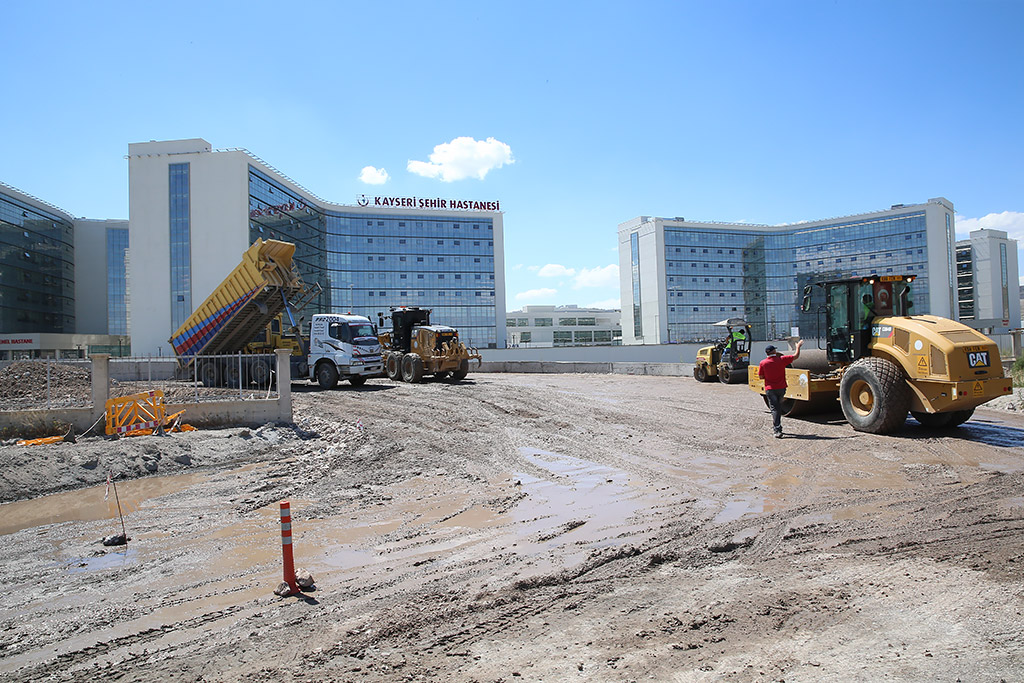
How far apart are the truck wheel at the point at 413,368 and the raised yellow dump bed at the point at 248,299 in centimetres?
478

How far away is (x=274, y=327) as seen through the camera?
23234 mm

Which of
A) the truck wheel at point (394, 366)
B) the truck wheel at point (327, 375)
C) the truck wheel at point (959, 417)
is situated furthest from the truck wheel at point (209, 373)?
the truck wheel at point (959, 417)

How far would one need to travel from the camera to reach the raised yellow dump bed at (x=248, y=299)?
68.8 feet

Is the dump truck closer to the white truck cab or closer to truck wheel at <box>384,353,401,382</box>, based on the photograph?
the white truck cab

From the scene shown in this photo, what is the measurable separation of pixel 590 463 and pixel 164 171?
55.7 meters

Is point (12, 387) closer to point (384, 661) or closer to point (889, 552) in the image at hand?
point (384, 661)

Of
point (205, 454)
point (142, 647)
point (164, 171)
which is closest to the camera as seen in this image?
point (142, 647)

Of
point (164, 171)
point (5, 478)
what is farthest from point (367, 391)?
point (164, 171)

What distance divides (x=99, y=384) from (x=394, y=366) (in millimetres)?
13763

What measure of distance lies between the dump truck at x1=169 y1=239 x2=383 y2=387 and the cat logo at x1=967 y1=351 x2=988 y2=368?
17.5m

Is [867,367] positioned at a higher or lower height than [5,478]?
higher

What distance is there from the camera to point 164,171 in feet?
174

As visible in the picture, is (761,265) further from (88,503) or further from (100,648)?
(100,648)

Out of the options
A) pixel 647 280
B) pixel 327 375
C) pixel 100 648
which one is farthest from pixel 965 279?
pixel 100 648
